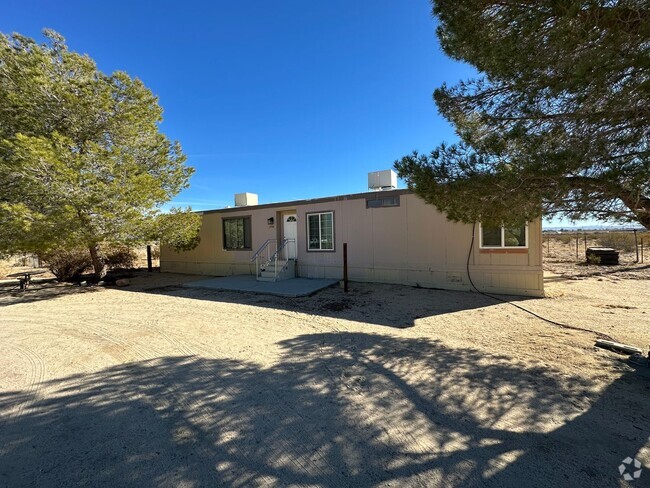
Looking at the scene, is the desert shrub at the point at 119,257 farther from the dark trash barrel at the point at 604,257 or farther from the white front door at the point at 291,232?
the dark trash barrel at the point at 604,257

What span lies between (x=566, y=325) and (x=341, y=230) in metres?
6.36

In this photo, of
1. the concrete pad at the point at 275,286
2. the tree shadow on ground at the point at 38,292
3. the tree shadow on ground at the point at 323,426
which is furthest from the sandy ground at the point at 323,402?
the tree shadow on ground at the point at 38,292

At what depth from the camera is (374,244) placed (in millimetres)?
9781

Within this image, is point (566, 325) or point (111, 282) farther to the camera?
point (111, 282)

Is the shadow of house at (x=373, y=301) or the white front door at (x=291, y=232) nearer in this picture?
the shadow of house at (x=373, y=301)

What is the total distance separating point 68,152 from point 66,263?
6.04 metres

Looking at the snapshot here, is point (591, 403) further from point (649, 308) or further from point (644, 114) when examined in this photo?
point (649, 308)

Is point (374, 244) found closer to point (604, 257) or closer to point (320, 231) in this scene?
point (320, 231)

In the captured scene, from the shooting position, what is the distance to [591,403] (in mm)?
2869

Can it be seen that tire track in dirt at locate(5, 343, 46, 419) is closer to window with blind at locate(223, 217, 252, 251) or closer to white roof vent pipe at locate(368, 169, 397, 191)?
window with blind at locate(223, 217, 252, 251)

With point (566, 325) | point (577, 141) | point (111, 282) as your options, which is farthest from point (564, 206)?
point (111, 282)

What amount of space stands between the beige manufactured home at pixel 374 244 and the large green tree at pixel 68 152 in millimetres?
3400

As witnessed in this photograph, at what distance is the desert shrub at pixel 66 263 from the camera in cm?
1202
